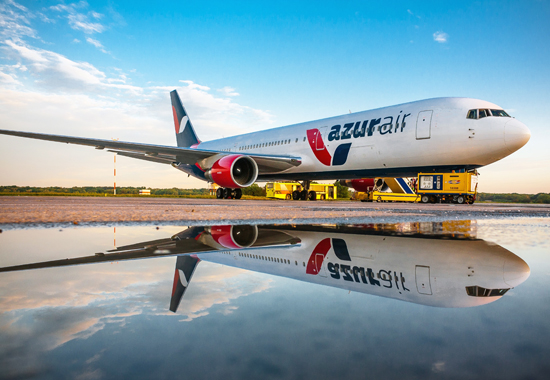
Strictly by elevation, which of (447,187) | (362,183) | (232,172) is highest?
(232,172)

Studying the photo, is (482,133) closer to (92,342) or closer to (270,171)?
(270,171)

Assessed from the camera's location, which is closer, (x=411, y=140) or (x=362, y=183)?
(x=411, y=140)

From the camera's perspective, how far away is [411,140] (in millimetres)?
9734

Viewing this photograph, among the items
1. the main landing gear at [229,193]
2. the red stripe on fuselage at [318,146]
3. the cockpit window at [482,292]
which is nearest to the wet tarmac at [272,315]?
the cockpit window at [482,292]

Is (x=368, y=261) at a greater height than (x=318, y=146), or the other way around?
(x=318, y=146)

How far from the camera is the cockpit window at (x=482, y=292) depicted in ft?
4.08

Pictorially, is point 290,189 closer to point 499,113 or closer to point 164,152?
point 164,152

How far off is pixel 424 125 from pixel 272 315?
9679 mm

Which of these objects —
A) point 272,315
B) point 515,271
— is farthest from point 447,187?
point 272,315

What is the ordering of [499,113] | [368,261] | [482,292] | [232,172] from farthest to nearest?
[232,172] < [499,113] < [368,261] < [482,292]

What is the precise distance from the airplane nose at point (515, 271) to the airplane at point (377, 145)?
27.0 feet

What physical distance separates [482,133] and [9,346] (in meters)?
10.2

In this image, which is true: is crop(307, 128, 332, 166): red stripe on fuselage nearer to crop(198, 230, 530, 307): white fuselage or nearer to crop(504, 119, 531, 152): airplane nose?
crop(504, 119, 531, 152): airplane nose

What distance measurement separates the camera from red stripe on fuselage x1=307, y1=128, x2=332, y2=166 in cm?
1227
